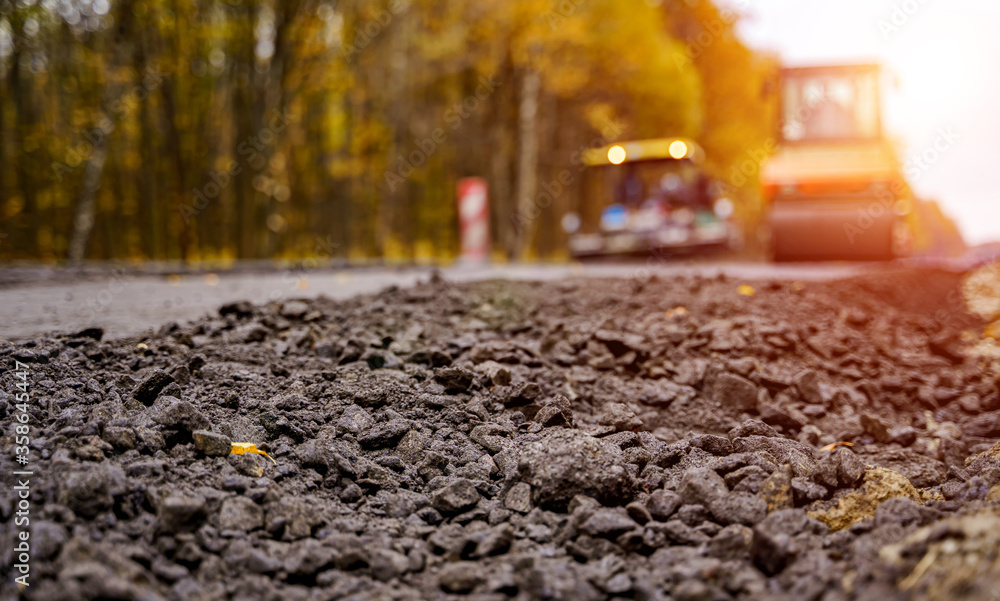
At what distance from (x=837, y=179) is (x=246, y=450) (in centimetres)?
1031

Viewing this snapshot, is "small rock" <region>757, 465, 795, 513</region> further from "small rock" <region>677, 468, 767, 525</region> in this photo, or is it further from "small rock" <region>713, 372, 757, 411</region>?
"small rock" <region>713, 372, 757, 411</region>

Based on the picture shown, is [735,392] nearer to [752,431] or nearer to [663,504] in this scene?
[752,431]

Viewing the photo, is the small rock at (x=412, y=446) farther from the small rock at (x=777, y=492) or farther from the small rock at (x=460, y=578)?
the small rock at (x=777, y=492)

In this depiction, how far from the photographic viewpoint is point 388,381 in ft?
12.0

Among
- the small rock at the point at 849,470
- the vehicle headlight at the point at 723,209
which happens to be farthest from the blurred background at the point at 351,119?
the small rock at the point at 849,470

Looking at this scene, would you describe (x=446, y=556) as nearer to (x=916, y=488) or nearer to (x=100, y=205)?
(x=916, y=488)

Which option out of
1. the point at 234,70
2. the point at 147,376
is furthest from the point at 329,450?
the point at 234,70

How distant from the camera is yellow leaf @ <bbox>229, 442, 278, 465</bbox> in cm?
287

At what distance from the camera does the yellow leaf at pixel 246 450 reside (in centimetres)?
287

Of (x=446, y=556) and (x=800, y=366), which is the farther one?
(x=800, y=366)

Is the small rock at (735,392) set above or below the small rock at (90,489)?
below

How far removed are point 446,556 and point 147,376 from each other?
5.54 feet

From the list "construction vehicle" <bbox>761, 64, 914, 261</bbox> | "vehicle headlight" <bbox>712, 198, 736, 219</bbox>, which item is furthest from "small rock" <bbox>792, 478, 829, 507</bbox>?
"vehicle headlight" <bbox>712, 198, 736, 219</bbox>

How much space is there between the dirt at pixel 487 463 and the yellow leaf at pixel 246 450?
0.04 meters
